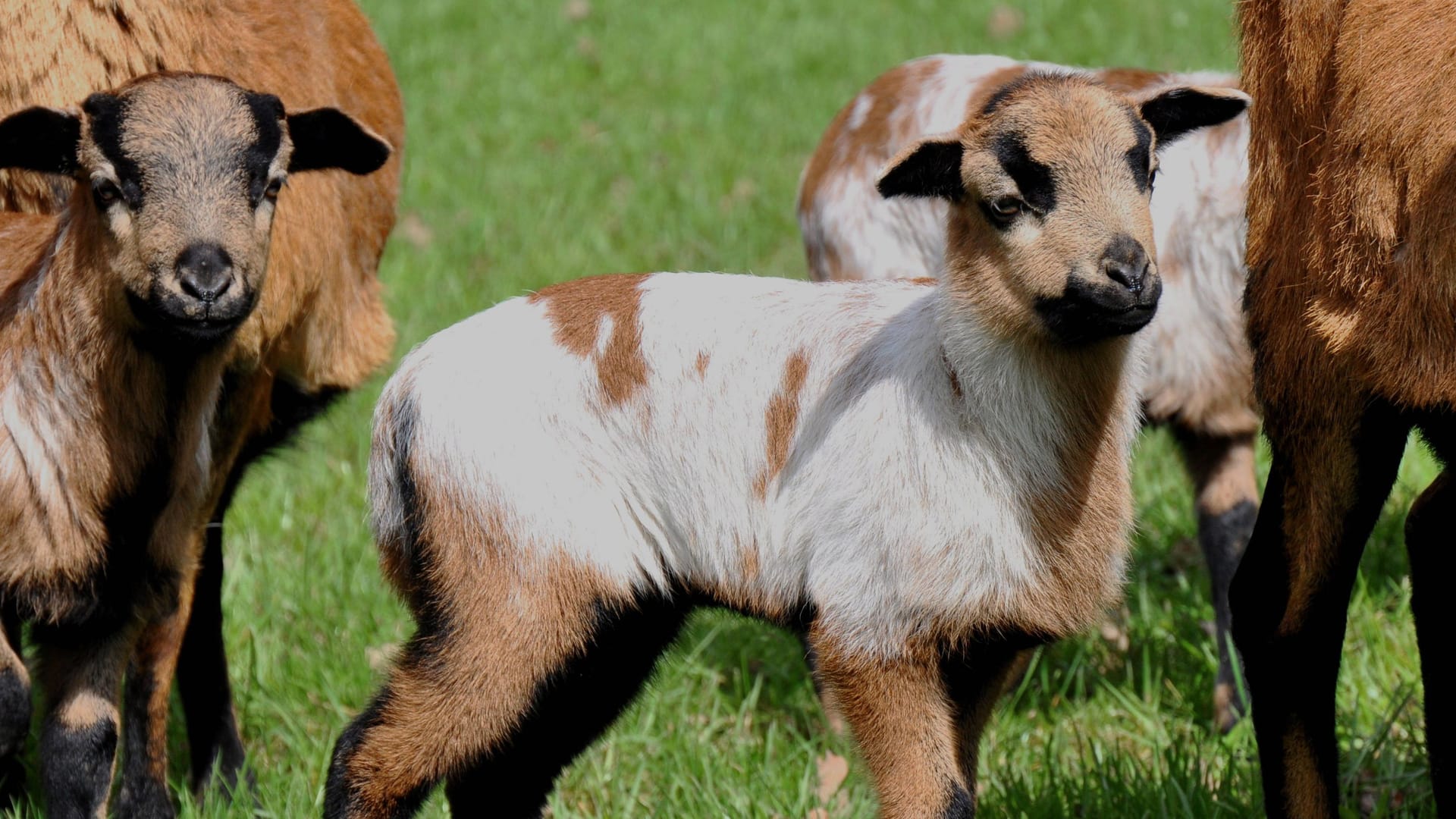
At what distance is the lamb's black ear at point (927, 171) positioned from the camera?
383cm

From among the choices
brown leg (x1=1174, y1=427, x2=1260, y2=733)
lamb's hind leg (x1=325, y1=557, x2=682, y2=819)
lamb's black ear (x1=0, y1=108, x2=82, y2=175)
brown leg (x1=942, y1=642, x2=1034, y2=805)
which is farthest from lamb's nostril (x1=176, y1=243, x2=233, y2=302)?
brown leg (x1=1174, y1=427, x2=1260, y2=733)

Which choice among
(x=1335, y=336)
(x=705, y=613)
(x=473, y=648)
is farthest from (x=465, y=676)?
(x=705, y=613)

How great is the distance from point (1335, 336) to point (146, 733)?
11.2 feet

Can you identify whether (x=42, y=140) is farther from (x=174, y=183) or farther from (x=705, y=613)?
(x=705, y=613)

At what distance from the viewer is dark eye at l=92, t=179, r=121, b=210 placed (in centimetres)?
410

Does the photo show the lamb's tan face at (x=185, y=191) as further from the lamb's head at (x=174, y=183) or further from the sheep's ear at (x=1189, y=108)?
the sheep's ear at (x=1189, y=108)

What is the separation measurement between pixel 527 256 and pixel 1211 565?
5.01m

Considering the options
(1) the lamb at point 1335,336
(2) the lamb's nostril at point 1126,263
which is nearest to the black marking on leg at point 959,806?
(1) the lamb at point 1335,336

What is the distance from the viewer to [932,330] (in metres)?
4.01

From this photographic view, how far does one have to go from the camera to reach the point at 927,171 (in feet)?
12.8

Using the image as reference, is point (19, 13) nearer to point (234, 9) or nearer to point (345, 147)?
point (234, 9)

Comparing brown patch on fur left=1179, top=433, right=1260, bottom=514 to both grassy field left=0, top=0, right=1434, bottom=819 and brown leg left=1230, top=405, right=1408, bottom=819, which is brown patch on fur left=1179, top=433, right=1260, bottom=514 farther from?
Result: brown leg left=1230, top=405, right=1408, bottom=819

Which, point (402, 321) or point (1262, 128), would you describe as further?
point (402, 321)

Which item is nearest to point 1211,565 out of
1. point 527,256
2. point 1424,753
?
point 1424,753
